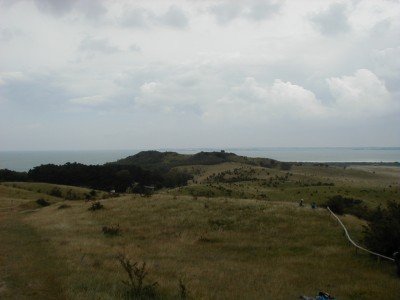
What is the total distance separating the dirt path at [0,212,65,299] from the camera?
1395cm

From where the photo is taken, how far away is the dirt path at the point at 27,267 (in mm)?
13953

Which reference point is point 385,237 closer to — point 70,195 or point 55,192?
point 70,195

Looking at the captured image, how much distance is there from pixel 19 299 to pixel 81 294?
1.95 m

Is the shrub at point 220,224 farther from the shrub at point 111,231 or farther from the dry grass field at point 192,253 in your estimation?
the shrub at point 111,231

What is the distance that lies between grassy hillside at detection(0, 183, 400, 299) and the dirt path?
4cm

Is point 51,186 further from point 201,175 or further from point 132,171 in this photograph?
point 201,175

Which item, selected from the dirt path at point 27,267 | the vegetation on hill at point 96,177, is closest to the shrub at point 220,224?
the dirt path at point 27,267

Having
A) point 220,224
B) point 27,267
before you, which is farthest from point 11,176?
point 27,267

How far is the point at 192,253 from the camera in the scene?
858 inches

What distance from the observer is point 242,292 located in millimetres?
14781

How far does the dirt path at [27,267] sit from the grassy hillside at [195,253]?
0.12 feet

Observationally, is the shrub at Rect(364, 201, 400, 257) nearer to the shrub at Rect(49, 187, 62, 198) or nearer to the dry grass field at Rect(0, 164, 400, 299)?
the dry grass field at Rect(0, 164, 400, 299)

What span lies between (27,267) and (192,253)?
7.92 metres

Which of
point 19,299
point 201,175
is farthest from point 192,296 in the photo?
point 201,175
